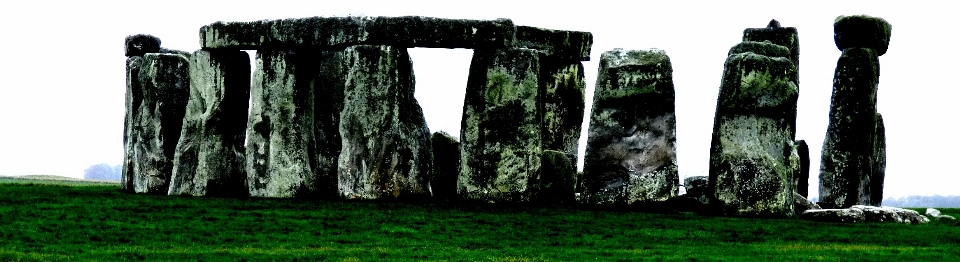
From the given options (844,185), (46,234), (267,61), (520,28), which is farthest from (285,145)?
(844,185)

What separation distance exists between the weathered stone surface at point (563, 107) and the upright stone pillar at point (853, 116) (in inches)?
189

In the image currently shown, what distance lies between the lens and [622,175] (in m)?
26.4

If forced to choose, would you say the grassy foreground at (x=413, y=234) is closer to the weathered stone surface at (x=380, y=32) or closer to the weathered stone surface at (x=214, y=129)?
the weathered stone surface at (x=214, y=129)

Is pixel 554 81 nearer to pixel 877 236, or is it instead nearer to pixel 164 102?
pixel 164 102

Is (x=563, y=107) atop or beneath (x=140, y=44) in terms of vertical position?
beneath

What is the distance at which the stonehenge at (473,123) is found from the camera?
25.3m

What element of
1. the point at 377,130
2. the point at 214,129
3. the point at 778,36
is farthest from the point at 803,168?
the point at 214,129

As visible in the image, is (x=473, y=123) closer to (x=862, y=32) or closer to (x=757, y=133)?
(x=757, y=133)

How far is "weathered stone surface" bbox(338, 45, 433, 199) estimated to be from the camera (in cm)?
2727

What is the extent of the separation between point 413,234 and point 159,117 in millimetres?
9780

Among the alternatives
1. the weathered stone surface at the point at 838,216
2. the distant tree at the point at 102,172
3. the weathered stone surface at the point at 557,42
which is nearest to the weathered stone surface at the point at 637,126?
the weathered stone surface at the point at 838,216

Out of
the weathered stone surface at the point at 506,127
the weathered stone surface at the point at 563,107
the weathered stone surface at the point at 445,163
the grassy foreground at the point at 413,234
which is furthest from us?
the weathered stone surface at the point at 563,107

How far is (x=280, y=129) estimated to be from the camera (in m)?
28.4

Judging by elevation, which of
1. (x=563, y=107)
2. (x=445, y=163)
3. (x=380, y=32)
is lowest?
(x=445, y=163)
